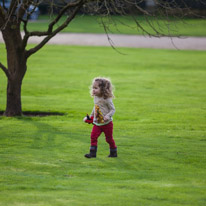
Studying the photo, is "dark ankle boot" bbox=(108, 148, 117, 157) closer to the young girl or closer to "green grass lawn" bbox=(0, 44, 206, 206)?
the young girl

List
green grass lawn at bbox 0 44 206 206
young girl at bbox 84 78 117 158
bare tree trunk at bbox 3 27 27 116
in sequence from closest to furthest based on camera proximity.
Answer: green grass lawn at bbox 0 44 206 206, young girl at bbox 84 78 117 158, bare tree trunk at bbox 3 27 27 116

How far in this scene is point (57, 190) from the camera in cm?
566

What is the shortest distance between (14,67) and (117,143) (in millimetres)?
4005

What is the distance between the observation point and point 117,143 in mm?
8648

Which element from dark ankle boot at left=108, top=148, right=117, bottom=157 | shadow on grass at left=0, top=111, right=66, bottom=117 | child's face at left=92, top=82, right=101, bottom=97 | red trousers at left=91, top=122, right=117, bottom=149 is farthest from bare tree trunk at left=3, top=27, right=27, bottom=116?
dark ankle boot at left=108, top=148, right=117, bottom=157

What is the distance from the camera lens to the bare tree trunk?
1130 centimetres

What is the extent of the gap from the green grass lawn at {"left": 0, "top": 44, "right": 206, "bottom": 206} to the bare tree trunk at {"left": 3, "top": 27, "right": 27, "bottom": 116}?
0.57m

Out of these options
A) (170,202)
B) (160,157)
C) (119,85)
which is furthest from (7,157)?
(119,85)

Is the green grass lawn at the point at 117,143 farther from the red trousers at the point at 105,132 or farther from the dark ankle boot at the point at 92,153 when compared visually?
the red trousers at the point at 105,132

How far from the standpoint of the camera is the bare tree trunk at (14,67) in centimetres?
1130

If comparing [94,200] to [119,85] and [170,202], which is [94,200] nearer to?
[170,202]

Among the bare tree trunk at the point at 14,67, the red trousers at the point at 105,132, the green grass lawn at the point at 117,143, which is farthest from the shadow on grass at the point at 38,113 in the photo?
the red trousers at the point at 105,132

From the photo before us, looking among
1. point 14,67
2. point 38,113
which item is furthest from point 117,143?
point 38,113

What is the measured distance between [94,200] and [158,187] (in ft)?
3.11
